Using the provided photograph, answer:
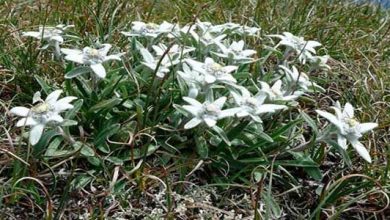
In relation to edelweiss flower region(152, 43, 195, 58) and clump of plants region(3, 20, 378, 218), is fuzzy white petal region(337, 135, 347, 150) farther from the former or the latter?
edelweiss flower region(152, 43, 195, 58)

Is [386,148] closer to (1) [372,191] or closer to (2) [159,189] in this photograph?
(1) [372,191]

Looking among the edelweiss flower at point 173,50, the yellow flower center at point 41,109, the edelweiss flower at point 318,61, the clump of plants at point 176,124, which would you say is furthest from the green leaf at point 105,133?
the edelweiss flower at point 318,61

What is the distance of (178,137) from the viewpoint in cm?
227

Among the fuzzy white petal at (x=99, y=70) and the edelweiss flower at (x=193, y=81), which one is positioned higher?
the fuzzy white petal at (x=99, y=70)

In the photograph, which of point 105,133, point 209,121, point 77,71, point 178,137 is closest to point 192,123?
point 209,121

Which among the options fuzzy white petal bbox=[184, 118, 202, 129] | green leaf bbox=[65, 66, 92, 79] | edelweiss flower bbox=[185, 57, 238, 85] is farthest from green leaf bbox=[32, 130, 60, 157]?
edelweiss flower bbox=[185, 57, 238, 85]

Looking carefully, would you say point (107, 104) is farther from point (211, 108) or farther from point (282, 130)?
point (282, 130)

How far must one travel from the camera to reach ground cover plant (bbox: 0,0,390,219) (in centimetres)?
209

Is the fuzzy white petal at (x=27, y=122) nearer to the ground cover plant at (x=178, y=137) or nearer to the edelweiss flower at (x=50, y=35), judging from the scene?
the ground cover plant at (x=178, y=137)

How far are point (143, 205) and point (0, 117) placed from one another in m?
0.64

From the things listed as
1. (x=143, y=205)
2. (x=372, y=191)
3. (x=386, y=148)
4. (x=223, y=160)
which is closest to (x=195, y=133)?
(x=223, y=160)

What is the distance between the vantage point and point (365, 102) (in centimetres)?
278

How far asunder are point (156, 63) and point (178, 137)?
0.94ft

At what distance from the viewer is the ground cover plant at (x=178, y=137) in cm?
209
